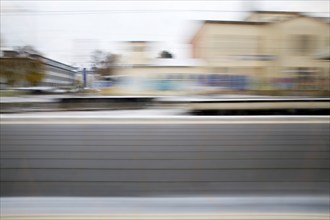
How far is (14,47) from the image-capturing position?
3.24 meters

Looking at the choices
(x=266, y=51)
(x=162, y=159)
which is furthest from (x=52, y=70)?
(x=266, y=51)

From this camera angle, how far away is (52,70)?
321 centimetres

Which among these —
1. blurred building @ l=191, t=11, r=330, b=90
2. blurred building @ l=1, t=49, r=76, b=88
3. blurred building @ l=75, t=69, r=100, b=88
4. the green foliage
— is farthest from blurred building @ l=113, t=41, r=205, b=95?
the green foliage

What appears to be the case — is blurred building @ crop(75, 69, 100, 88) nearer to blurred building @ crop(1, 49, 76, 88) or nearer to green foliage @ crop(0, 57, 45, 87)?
blurred building @ crop(1, 49, 76, 88)

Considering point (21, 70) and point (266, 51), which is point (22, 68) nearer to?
point (21, 70)

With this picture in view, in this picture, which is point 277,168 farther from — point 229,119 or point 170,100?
point 229,119

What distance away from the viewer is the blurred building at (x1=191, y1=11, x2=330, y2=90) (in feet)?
11.0

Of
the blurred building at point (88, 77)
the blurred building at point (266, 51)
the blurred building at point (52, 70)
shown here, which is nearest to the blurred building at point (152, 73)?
the blurred building at point (266, 51)

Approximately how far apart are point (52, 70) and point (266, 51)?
2.28 metres

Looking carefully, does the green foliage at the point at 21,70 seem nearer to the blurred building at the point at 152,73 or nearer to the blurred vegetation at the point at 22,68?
the blurred vegetation at the point at 22,68

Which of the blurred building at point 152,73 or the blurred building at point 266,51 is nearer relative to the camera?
the blurred building at point 266,51

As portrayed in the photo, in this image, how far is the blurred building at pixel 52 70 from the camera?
3057 mm

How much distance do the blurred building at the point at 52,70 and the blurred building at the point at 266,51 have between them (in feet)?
4.35

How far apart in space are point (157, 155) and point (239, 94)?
1.80m
